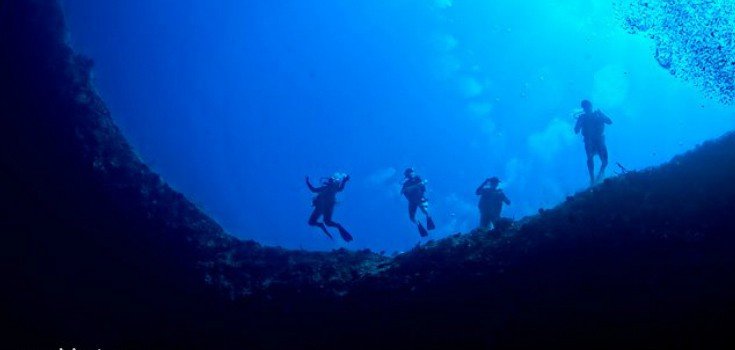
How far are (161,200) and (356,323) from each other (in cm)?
648

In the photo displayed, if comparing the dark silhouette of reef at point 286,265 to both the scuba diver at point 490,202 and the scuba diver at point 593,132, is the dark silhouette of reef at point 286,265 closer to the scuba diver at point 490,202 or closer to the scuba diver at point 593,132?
the scuba diver at point 490,202

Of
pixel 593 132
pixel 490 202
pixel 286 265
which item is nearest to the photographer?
pixel 286 265

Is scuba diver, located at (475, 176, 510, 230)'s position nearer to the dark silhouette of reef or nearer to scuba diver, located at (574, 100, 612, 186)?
scuba diver, located at (574, 100, 612, 186)

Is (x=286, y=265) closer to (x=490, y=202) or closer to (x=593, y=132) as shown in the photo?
(x=490, y=202)

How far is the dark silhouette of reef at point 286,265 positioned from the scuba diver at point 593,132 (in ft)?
20.2

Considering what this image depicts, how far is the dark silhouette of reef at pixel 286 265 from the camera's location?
228 inches

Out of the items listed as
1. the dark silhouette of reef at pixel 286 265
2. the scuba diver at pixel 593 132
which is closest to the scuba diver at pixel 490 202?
the scuba diver at pixel 593 132

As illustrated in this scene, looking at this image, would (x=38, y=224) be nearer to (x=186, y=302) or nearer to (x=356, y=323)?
(x=186, y=302)

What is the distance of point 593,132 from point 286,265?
1004 centimetres

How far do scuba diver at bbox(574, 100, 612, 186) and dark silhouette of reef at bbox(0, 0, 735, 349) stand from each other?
6.16 meters

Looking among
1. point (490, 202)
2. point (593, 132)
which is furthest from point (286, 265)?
point (593, 132)

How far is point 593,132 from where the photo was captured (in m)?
13.9

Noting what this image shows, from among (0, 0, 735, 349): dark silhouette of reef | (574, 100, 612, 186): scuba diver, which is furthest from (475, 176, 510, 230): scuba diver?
(0, 0, 735, 349): dark silhouette of reef

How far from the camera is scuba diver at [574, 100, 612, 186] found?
45.0 ft
